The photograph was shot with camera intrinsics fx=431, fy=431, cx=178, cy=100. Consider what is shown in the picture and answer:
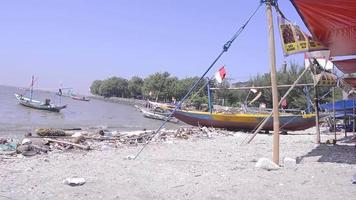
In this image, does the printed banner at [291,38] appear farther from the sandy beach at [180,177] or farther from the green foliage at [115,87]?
the green foliage at [115,87]

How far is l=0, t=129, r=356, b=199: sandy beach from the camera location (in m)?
6.34

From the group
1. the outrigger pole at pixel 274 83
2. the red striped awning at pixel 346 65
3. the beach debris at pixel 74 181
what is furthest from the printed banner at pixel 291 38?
the beach debris at pixel 74 181

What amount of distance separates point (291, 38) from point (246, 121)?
15471 millimetres

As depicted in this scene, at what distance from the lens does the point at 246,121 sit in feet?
80.9

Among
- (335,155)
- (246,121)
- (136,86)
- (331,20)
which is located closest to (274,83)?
(331,20)

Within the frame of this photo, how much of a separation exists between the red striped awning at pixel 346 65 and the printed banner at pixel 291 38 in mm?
4728

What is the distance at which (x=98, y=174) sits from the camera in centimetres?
812

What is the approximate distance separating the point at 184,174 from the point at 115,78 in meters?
149

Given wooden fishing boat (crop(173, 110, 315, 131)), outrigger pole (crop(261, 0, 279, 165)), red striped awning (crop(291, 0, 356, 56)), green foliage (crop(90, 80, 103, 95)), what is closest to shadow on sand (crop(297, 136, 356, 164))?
outrigger pole (crop(261, 0, 279, 165))

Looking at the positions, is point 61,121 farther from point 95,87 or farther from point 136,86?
point 95,87

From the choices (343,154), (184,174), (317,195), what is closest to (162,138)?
(343,154)

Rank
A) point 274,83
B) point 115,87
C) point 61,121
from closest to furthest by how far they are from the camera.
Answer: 1. point 274,83
2. point 61,121
3. point 115,87

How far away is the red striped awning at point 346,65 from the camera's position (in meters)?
13.7

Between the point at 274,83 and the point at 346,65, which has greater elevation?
the point at 346,65
